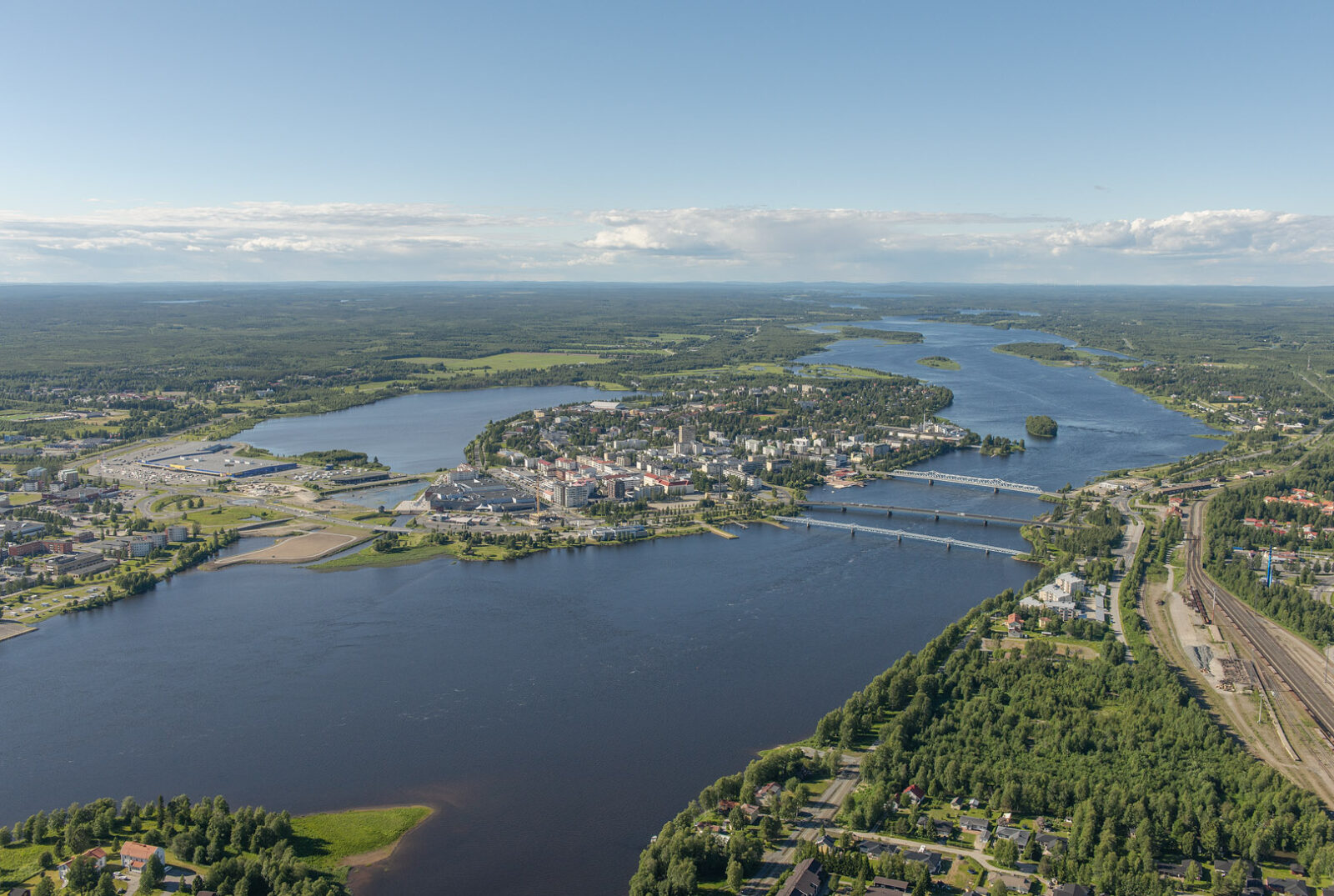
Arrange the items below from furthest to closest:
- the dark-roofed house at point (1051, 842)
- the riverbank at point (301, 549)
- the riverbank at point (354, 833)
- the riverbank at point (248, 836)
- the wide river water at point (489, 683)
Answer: the riverbank at point (301, 549), the wide river water at point (489, 683), the riverbank at point (354, 833), the dark-roofed house at point (1051, 842), the riverbank at point (248, 836)

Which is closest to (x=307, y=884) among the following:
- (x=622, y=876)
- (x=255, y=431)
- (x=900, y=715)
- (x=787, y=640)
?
(x=622, y=876)

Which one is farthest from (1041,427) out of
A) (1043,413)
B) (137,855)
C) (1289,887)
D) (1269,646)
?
(137,855)

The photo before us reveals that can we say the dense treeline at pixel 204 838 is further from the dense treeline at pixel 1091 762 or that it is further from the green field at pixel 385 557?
the green field at pixel 385 557

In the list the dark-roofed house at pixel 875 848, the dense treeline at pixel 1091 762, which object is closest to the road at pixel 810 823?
the dense treeline at pixel 1091 762

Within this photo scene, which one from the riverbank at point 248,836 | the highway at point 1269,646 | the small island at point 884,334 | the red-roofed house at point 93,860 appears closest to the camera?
the red-roofed house at point 93,860

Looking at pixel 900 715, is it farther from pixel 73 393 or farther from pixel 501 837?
pixel 73 393

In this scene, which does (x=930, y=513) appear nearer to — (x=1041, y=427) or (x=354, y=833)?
(x=1041, y=427)
